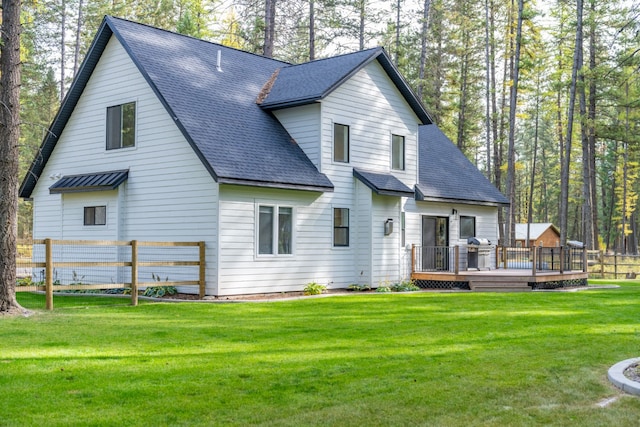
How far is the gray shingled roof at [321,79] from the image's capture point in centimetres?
1816

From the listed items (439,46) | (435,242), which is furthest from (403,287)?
(439,46)

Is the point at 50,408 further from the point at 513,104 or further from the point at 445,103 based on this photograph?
the point at 445,103

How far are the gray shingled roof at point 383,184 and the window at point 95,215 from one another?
683 cm

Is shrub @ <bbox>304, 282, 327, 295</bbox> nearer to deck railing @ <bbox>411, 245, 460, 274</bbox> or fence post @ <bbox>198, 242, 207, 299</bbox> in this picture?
fence post @ <bbox>198, 242, 207, 299</bbox>

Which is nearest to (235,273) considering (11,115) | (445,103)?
Answer: (11,115)

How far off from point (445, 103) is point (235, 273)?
31645 millimetres

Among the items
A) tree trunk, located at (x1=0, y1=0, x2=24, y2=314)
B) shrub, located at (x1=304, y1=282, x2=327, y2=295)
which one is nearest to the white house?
shrub, located at (x1=304, y1=282, x2=327, y2=295)

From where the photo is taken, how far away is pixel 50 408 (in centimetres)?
556

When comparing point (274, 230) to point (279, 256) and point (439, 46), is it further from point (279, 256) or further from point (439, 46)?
point (439, 46)

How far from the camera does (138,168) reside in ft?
56.5

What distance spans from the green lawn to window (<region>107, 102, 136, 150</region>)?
5.89m

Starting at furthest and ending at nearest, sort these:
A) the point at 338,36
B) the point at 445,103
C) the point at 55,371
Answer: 1. the point at 445,103
2. the point at 338,36
3. the point at 55,371

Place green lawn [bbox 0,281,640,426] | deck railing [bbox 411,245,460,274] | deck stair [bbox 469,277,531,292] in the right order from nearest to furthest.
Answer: green lawn [bbox 0,281,640,426] < deck stair [bbox 469,277,531,292] < deck railing [bbox 411,245,460,274]

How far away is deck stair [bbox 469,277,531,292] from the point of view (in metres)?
19.3
